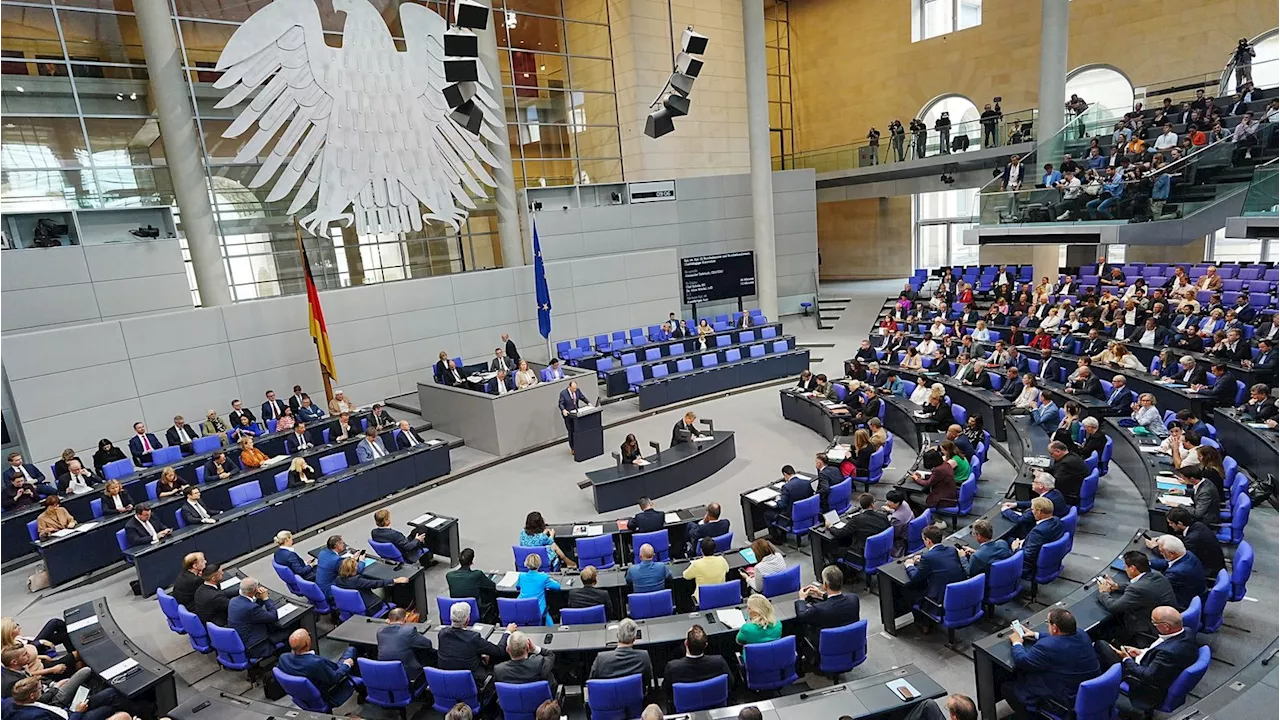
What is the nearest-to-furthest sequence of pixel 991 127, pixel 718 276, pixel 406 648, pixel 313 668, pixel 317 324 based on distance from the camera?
pixel 313 668, pixel 406 648, pixel 317 324, pixel 991 127, pixel 718 276

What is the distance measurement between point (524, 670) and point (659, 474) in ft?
17.8

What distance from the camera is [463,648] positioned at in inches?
222

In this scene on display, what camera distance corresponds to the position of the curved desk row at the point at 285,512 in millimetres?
8742

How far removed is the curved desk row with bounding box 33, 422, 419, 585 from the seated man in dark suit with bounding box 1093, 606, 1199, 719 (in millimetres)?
10504

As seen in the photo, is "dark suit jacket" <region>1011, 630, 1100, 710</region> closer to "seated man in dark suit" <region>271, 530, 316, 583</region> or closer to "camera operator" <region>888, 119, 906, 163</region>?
"seated man in dark suit" <region>271, 530, 316, 583</region>

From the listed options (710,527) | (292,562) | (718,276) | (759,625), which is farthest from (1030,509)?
(718,276)

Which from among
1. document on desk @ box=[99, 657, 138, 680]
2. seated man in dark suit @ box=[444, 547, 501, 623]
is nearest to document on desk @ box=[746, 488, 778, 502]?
seated man in dark suit @ box=[444, 547, 501, 623]

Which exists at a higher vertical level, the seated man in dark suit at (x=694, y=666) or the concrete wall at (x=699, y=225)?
the concrete wall at (x=699, y=225)

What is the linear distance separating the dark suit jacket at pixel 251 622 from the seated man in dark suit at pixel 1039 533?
722 centimetres

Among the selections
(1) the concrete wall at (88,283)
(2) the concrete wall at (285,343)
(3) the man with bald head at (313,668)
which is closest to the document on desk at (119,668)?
(3) the man with bald head at (313,668)

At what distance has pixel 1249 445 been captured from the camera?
28.2 feet

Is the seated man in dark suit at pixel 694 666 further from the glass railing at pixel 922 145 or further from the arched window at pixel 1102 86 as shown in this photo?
the arched window at pixel 1102 86

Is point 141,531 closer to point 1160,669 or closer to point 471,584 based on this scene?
point 471,584

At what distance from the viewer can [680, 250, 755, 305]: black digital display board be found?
73.9 feet
